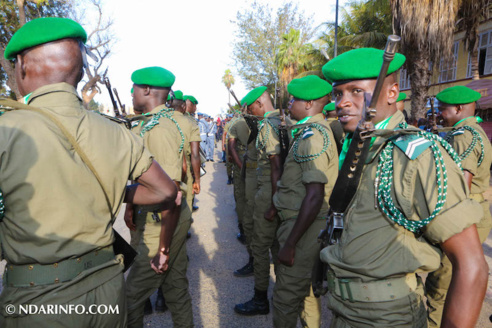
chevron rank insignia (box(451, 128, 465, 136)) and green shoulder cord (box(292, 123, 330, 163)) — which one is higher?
green shoulder cord (box(292, 123, 330, 163))

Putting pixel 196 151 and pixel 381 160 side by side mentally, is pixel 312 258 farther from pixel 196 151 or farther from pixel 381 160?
pixel 196 151

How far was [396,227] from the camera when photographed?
1367mm

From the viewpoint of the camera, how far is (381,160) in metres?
1.38

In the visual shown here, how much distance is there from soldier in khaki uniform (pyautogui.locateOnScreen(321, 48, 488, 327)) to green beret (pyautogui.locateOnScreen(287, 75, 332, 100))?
1373 millimetres

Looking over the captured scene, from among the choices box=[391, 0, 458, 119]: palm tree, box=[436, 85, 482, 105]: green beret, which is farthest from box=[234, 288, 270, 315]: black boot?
box=[391, 0, 458, 119]: palm tree

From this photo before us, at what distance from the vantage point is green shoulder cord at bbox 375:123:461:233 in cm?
118

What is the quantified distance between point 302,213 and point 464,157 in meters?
2.01

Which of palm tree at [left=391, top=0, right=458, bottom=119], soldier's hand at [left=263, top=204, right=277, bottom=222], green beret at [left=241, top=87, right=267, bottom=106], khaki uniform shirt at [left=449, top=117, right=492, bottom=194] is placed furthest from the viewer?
palm tree at [left=391, top=0, right=458, bottom=119]

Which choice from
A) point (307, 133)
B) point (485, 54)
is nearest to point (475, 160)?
point (307, 133)

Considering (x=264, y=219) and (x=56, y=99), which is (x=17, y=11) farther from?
(x=56, y=99)

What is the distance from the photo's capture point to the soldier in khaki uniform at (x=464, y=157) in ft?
9.82

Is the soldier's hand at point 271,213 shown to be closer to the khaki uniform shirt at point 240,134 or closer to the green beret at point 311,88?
the green beret at point 311,88

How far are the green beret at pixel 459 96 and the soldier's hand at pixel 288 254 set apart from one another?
272 cm

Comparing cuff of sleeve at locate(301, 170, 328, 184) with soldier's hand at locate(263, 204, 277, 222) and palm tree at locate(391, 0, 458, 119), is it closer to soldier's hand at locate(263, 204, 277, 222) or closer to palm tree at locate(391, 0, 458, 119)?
soldier's hand at locate(263, 204, 277, 222)
